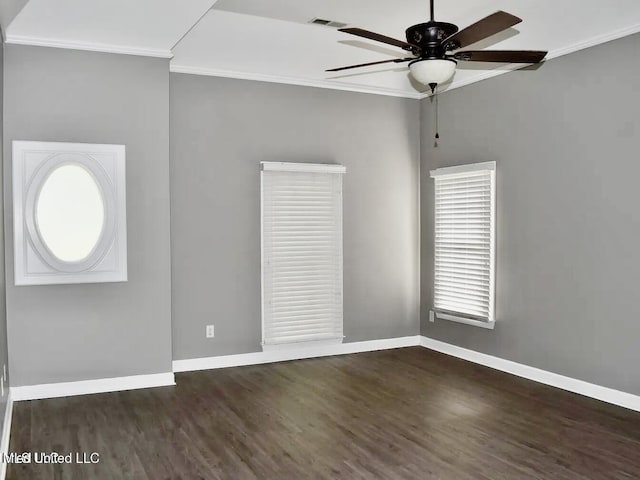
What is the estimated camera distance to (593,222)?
181 inches

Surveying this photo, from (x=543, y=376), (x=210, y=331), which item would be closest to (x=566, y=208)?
(x=543, y=376)

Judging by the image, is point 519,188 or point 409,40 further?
point 519,188

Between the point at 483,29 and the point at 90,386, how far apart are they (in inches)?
154

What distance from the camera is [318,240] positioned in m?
5.96

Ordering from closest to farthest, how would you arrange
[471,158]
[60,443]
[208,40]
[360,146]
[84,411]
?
Result: [60,443], [84,411], [208,40], [471,158], [360,146]

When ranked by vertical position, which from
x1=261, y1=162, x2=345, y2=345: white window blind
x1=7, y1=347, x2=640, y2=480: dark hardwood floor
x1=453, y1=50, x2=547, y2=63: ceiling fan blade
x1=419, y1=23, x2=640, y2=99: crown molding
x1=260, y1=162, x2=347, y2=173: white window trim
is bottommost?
x1=7, y1=347, x2=640, y2=480: dark hardwood floor

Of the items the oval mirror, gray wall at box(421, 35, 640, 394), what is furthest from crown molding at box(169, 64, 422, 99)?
the oval mirror

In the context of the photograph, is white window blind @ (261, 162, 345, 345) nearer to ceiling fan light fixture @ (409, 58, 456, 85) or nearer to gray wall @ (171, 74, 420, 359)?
gray wall @ (171, 74, 420, 359)

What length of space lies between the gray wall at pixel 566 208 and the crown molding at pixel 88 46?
3.00m

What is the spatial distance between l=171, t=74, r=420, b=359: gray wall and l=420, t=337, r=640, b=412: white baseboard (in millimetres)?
607

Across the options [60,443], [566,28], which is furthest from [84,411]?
[566,28]

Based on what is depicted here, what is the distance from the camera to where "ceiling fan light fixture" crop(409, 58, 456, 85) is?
10.5 feet

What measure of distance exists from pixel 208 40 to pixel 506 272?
3.37m

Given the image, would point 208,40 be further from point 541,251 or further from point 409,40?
point 541,251
